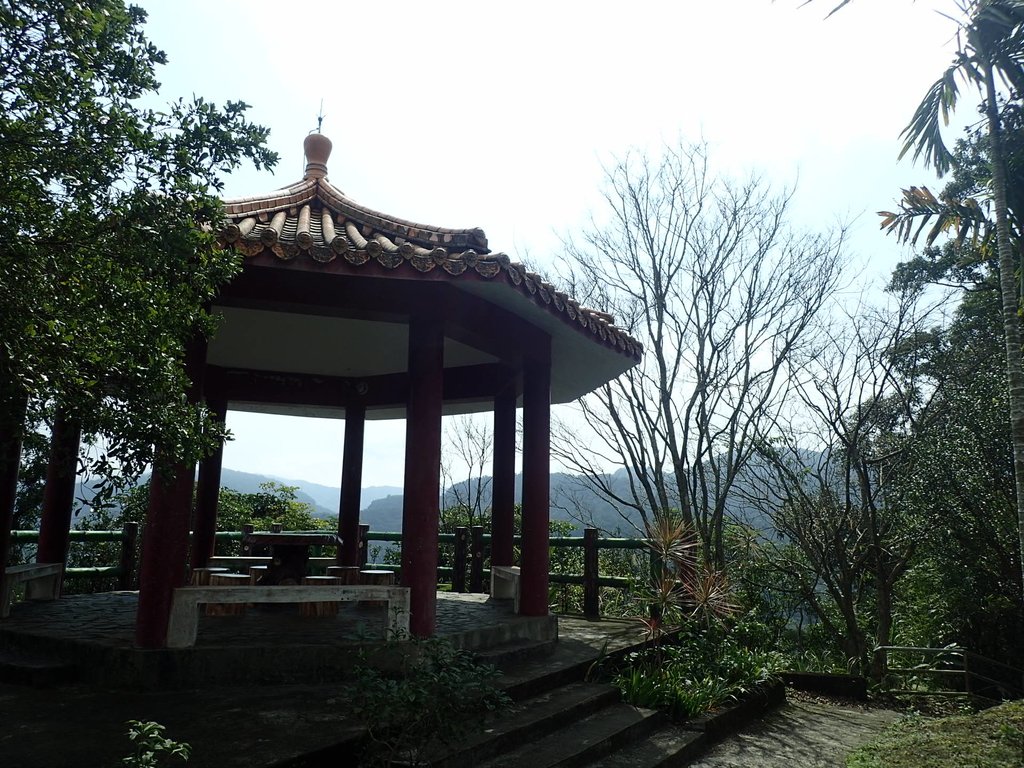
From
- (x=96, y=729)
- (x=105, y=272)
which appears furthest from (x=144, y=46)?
(x=96, y=729)

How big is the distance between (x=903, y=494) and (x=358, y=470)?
9222 mm

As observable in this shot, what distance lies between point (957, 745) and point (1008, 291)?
453cm

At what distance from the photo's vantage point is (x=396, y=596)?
5172mm

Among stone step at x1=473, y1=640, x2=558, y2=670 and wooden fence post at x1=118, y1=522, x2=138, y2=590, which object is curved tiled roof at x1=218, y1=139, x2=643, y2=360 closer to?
stone step at x1=473, y1=640, x2=558, y2=670

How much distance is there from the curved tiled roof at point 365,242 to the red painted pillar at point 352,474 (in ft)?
10.6

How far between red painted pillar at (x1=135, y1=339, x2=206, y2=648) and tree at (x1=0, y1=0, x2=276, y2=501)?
2025mm

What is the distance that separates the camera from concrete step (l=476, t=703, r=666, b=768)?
426 cm

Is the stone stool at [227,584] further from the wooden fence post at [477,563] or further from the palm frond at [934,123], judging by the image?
the palm frond at [934,123]

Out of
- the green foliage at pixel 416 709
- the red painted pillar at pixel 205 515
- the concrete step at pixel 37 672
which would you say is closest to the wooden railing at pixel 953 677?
the green foliage at pixel 416 709

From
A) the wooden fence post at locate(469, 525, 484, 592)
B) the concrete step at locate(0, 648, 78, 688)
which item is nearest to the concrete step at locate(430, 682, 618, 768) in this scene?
the concrete step at locate(0, 648, 78, 688)

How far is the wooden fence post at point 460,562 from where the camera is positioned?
10859 millimetres

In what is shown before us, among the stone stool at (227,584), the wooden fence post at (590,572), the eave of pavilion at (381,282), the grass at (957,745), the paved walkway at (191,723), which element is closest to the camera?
the paved walkway at (191,723)

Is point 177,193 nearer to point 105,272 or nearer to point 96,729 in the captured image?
point 105,272

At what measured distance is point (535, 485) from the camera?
6926mm
